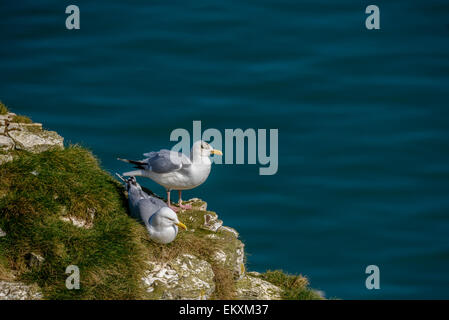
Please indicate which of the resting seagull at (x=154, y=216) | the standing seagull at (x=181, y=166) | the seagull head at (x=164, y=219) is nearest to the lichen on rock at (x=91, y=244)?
the resting seagull at (x=154, y=216)

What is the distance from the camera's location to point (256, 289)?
1025cm

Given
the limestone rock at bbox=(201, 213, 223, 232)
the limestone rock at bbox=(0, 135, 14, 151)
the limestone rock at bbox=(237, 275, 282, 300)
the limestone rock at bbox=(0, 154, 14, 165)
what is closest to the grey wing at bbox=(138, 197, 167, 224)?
the limestone rock at bbox=(201, 213, 223, 232)

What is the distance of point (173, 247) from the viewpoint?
9.82 m

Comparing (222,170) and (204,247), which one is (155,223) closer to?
(204,247)

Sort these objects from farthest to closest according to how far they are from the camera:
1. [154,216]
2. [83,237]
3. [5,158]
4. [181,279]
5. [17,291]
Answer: [5,158] < [154,216] < [83,237] < [181,279] < [17,291]

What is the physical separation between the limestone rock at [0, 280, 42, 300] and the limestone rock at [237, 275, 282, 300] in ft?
8.74

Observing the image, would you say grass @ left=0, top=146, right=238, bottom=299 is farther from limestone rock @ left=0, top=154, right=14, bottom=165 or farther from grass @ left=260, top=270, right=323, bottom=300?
grass @ left=260, top=270, right=323, bottom=300

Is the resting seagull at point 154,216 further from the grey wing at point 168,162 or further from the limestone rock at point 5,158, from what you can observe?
the limestone rock at point 5,158

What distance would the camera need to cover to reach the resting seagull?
9.59m

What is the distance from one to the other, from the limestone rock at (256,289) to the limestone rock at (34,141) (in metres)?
3.43

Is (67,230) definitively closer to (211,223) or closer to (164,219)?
(164,219)

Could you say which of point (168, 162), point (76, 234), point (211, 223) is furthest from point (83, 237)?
point (211, 223)

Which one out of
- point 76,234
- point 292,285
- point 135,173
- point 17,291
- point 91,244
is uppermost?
point 135,173

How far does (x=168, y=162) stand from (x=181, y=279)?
6.80 feet
